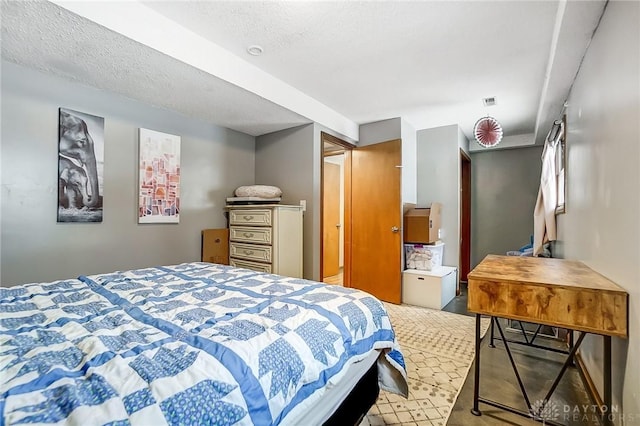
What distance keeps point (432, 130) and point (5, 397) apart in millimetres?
4697

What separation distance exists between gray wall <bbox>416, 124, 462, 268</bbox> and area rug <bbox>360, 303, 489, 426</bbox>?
1.21 m

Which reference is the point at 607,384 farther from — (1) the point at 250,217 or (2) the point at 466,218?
(2) the point at 466,218

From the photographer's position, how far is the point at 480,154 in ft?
16.8

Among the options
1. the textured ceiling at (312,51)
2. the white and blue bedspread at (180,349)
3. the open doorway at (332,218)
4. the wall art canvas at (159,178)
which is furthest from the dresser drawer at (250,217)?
the open doorway at (332,218)

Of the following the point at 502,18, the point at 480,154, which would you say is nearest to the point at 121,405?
the point at 502,18

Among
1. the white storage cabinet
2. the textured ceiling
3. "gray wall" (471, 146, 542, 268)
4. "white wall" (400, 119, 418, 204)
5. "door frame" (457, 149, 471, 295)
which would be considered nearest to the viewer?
the textured ceiling

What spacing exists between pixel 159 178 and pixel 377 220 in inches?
102

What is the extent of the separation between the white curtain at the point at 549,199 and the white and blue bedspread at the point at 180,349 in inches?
99.2

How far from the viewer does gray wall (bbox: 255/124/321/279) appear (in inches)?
134

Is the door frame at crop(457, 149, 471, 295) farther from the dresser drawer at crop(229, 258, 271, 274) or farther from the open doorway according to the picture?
the dresser drawer at crop(229, 258, 271, 274)

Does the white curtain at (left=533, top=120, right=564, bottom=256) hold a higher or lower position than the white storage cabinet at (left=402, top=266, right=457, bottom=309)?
higher

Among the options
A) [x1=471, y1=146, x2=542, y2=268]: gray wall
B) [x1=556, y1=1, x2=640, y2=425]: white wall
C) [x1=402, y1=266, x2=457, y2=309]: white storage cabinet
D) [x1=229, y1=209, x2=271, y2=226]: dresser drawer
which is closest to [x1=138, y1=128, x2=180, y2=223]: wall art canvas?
[x1=229, y1=209, x2=271, y2=226]: dresser drawer

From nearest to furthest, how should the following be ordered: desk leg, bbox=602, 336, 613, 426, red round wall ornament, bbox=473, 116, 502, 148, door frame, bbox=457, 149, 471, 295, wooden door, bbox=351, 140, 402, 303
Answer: desk leg, bbox=602, 336, 613, 426 < red round wall ornament, bbox=473, 116, 502, 148 < wooden door, bbox=351, 140, 402, 303 < door frame, bbox=457, 149, 471, 295

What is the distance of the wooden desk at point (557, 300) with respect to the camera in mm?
1314
